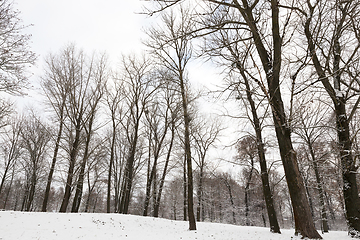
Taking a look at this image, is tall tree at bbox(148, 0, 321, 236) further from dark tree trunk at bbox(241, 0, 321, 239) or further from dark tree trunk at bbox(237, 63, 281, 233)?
dark tree trunk at bbox(237, 63, 281, 233)

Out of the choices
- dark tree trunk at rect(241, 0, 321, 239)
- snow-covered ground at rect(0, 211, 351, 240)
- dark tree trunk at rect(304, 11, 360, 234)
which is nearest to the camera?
dark tree trunk at rect(241, 0, 321, 239)

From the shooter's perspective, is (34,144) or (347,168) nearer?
(347,168)

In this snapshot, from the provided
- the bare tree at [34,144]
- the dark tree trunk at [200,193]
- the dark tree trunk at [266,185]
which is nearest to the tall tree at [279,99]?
the dark tree trunk at [266,185]

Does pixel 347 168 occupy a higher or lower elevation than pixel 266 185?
higher

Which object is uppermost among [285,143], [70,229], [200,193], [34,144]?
[34,144]

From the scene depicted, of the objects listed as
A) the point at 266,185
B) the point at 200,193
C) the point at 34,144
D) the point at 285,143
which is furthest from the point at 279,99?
the point at 34,144

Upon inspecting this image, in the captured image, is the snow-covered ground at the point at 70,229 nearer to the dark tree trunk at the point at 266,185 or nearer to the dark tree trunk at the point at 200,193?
the dark tree trunk at the point at 266,185

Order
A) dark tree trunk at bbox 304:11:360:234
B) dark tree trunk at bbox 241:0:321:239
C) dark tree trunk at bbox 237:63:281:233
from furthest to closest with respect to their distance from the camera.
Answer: dark tree trunk at bbox 237:63:281:233
dark tree trunk at bbox 304:11:360:234
dark tree trunk at bbox 241:0:321:239

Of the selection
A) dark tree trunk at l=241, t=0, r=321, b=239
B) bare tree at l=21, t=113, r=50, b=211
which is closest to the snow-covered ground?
dark tree trunk at l=241, t=0, r=321, b=239

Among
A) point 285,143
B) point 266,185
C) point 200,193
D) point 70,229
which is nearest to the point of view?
point 285,143

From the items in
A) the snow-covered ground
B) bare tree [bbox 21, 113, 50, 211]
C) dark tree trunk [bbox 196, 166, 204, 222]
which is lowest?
the snow-covered ground

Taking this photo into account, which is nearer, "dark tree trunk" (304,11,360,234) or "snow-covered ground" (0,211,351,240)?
"snow-covered ground" (0,211,351,240)

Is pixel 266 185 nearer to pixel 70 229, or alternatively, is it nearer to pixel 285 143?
pixel 285 143

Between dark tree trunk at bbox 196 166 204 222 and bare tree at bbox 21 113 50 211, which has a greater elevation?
bare tree at bbox 21 113 50 211
